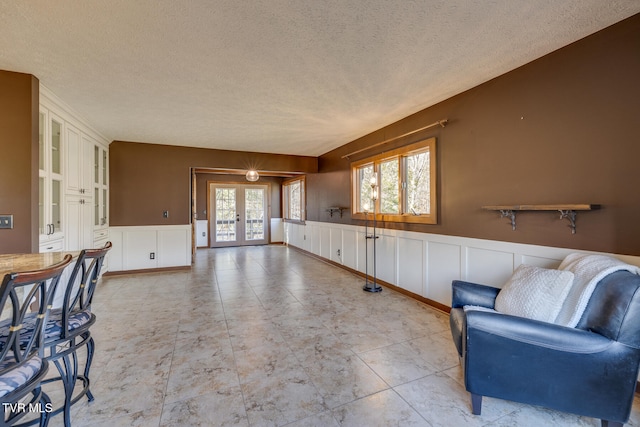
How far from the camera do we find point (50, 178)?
9.86 feet

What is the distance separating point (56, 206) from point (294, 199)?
564 cm

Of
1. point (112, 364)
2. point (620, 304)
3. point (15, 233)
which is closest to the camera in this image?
point (620, 304)

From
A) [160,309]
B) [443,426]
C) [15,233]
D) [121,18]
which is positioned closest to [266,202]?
[160,309]

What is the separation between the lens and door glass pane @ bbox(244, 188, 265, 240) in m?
8.86

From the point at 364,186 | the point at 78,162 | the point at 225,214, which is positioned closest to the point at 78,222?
the point at 78,162

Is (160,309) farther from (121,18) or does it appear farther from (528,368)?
(528,368)

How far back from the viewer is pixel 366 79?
2.69 meters

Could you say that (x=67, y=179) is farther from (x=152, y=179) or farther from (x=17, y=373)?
(x=17, y=373)

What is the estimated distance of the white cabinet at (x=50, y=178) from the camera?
2.85 metres

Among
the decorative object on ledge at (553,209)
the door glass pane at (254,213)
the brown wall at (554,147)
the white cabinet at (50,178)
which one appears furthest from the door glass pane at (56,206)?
the door glass pane at (254,213)

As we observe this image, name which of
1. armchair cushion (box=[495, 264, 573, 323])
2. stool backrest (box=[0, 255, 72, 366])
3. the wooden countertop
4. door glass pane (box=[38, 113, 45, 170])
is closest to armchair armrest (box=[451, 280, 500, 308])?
armchair cushion (box=[495, 264, 573, 323])

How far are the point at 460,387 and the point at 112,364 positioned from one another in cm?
264

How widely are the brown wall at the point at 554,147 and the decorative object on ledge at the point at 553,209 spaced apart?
0.14ft

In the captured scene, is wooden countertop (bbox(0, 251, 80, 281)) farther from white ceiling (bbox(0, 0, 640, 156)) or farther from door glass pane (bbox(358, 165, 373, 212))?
door glass pane (bbox(358, 165, 373, 212))
